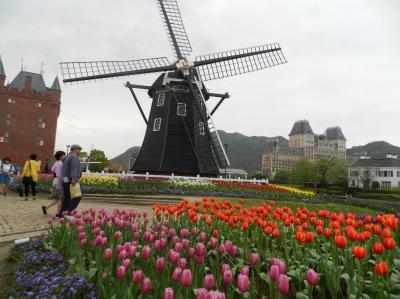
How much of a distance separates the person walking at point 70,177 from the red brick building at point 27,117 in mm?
58511

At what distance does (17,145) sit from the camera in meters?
61.5

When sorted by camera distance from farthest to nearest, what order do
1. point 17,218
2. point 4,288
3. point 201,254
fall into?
1. point 17,218
2. point 4,288
3. point 201,254

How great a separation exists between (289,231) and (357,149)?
692 ft

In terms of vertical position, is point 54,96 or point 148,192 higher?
point 54,96

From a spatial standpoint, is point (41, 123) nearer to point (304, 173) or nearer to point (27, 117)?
point (27, 117)

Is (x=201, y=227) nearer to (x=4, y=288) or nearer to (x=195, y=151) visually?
(x=4, y=288)

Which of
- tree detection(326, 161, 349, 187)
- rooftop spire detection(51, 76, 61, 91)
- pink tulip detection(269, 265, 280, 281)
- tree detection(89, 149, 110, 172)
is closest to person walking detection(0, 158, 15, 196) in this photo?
pink tulip detection(269, 265, 280, 281)

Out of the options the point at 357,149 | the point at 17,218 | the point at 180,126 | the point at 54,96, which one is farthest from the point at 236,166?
the point at 17,218

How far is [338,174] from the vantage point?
76000 mm

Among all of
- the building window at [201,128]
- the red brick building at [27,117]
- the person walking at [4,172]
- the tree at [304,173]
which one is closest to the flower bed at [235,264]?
the person walking at [4,172]

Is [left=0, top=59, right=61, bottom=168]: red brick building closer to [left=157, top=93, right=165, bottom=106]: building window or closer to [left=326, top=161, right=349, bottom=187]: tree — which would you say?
[left=157, top=93, right=165, bottom=106]: building window

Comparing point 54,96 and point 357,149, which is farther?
point 357,149

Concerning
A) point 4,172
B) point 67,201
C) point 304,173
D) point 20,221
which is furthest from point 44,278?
point 304,173

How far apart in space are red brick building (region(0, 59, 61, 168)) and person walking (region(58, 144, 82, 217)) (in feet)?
192
